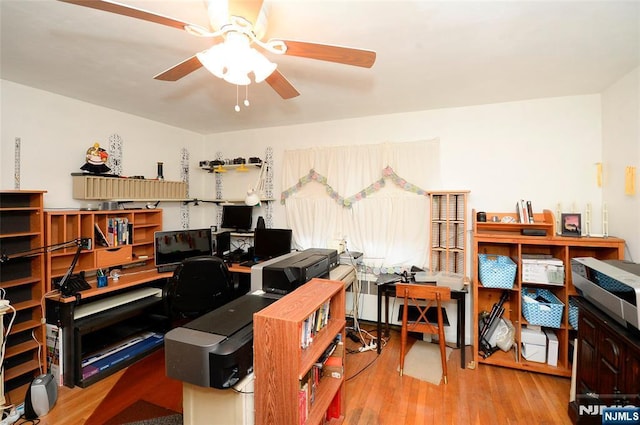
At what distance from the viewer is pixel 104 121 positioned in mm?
2850

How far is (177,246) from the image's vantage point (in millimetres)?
3080

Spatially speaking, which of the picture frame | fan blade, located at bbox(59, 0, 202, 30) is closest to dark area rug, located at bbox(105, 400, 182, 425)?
fan blade, located at bbox(59, 0, 202, 30)

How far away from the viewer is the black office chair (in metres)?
2.44

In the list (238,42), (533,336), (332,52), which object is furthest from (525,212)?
(238,42)

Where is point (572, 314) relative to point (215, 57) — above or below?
below

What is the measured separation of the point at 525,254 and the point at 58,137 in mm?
4425

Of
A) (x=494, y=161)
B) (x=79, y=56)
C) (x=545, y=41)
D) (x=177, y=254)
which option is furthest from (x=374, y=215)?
(x=79, y=56)

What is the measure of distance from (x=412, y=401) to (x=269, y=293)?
132 cm

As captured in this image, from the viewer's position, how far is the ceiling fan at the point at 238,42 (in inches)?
43.3

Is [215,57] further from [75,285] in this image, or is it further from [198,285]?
[75,285]

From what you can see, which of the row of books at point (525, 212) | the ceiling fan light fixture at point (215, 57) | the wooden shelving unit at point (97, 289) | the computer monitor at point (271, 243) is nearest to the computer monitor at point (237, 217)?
the computer monitor at point (271, 243)

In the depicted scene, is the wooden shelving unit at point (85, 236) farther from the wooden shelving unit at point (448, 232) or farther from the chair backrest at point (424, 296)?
the wooden shelving unit at point (448, 232)

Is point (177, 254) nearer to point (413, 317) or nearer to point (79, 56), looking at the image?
point (79, 56)

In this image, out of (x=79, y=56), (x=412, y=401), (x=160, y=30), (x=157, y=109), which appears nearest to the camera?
(x=160, y=30)
